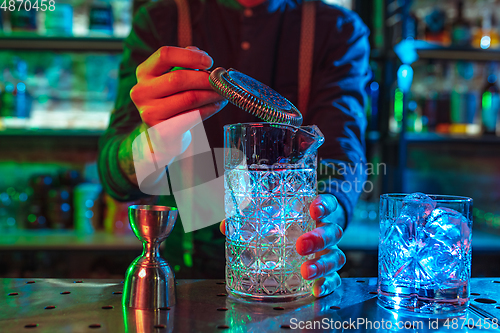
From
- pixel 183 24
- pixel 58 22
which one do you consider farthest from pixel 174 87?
pixel 58 22

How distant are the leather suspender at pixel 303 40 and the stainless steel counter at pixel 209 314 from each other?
2.33ft

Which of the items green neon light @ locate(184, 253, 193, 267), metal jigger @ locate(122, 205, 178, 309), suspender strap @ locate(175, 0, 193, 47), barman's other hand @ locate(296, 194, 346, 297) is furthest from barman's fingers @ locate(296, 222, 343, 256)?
suspender strap @ locate(175, 0, 193, 47)

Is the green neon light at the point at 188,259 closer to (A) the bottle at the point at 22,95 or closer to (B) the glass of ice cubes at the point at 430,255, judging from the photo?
(B) the glass of ice cubes at the point at 430,255

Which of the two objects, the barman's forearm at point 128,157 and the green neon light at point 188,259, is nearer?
the barman's forearm at point 128,157

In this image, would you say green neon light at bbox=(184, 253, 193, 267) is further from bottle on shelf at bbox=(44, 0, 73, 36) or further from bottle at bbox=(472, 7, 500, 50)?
bottle at bbox=(472, 7, 500, 50)

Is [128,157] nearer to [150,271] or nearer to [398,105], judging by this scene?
[150,271]

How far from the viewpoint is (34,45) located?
2398 millimetres

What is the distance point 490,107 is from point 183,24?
203cm

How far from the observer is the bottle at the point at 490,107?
254cm

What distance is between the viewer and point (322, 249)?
697 mm

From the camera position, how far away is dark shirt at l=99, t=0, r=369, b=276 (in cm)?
126

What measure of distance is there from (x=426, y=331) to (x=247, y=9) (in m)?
1.09

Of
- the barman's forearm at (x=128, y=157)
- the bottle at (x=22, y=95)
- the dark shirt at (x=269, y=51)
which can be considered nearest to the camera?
the barman's forearm at (x=128, y=157)

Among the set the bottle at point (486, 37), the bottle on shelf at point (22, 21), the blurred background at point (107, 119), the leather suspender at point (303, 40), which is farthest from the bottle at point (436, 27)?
the bottle on shelf at point (22, 21)
